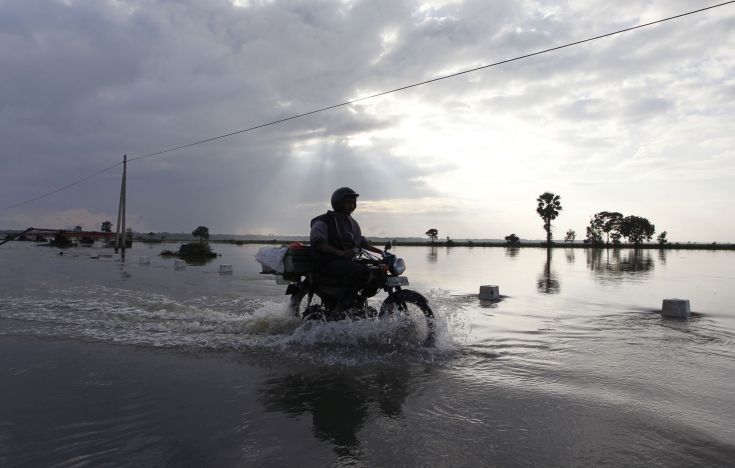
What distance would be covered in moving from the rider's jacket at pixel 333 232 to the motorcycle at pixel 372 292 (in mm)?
187

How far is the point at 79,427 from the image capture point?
3.19 meters

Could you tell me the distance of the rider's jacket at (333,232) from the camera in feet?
19.4

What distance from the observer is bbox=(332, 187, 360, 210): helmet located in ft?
20.1

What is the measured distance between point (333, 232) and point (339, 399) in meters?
2.64

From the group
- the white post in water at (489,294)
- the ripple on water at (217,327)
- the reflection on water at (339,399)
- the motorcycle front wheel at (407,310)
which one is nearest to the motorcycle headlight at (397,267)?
the motorcycle front wheel at (407,310)

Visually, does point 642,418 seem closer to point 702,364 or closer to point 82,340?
point 702,364

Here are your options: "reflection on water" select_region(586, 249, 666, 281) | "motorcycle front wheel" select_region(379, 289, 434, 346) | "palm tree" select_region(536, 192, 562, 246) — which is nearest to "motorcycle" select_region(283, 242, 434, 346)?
"motorcycle front wheel" select_region(379, 289, 434, 346)

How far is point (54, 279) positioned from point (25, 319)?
24.7 ft

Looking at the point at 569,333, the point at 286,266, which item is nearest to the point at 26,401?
→ the point at 286,266

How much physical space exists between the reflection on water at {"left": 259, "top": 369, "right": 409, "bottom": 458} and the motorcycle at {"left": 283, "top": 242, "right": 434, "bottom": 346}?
1066 millimetres

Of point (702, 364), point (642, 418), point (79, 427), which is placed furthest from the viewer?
point (702, 364)

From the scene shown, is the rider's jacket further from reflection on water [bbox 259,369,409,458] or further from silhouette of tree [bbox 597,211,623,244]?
silhouette of tree [bbox 597,211,623,244]

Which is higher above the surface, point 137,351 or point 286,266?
point 286,266

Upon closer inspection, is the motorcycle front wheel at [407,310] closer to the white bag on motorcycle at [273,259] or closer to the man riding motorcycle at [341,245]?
the man riding motorcycle at [341,245]
